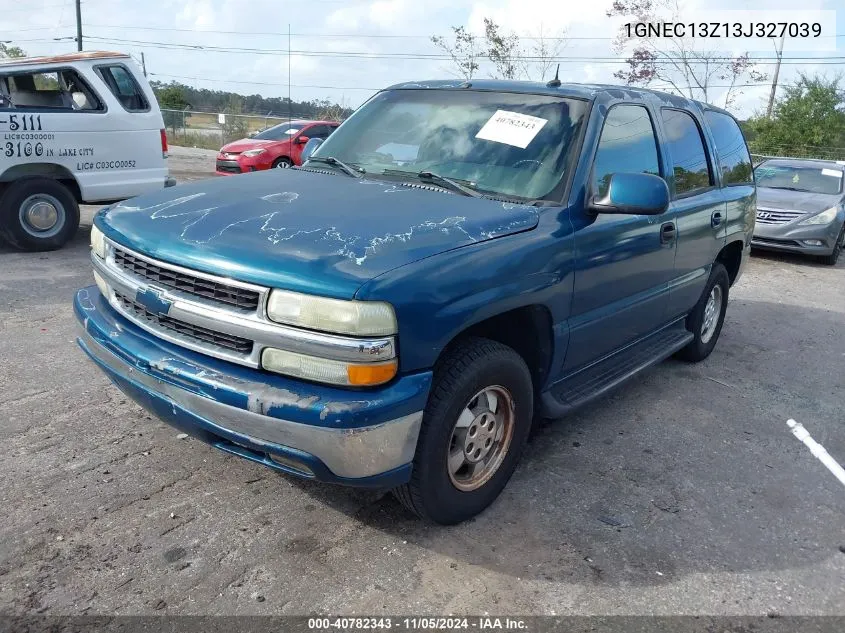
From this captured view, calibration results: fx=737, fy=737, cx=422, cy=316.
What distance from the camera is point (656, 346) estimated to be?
4.64 meters

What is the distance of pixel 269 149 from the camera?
53.3ft

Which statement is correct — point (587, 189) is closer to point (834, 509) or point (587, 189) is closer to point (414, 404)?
point (414, 404)

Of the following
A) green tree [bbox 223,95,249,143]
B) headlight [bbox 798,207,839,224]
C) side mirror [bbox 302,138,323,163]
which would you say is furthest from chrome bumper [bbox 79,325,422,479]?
green tree [bbox 223,95,249,143]

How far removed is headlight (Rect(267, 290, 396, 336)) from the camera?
2.49 meters

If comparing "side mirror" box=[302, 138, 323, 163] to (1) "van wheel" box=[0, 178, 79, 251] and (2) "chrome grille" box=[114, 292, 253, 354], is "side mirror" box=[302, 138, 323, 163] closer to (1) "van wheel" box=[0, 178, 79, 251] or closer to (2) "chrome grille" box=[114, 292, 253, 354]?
(2) "chrome grille" box=[114, 292, 253, 354]

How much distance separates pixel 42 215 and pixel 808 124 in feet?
86.9

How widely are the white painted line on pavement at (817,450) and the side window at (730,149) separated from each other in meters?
1.76

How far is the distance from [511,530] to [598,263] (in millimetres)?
1332

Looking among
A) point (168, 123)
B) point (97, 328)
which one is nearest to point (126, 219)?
point (97, 328)

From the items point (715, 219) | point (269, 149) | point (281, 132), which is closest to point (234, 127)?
point (281, 132)

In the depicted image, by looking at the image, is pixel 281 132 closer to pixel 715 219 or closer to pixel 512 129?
pixel 715 219

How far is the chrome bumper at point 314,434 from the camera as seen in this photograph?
2.53 meters

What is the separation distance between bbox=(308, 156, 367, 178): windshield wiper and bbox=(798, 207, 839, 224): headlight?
332 inches

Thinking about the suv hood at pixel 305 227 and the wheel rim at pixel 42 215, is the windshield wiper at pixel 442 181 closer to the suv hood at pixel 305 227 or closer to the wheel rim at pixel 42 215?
the suv hood at pixel 305 227
